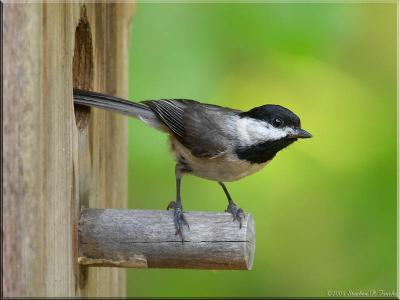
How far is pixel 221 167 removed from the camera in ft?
12.1

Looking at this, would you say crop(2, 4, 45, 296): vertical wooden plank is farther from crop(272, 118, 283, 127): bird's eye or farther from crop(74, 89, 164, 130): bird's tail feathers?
crop(272, 118, 283, 127): bird's eye

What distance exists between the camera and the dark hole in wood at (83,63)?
3.19m

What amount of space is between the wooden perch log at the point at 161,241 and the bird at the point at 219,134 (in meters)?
0.45

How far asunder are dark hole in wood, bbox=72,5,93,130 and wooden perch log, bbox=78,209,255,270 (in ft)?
1.19

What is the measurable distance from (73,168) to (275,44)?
3.17ft

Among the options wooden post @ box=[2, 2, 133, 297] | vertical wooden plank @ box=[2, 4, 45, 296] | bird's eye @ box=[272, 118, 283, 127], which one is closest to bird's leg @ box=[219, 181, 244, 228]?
bird's eye @ box=[272, 118, 283, 127]

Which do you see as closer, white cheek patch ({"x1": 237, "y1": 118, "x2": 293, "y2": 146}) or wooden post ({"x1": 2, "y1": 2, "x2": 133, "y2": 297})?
wooden post ({"x1": 2, "y1": 2, "x2": 133, "y2": 297})

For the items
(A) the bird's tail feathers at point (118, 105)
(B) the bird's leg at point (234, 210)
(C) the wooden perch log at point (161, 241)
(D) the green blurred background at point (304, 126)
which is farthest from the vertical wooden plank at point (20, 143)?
(D) the green blurred background at point (304, 126)

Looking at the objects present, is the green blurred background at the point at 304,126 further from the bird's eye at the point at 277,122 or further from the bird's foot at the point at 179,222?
the bird's foot at the point at 179,222

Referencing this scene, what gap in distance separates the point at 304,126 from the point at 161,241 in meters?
0.94

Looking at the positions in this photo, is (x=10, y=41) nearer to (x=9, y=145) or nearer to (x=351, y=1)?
(x=9, y=145)

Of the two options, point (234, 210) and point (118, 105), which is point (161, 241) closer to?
point (234, 210)

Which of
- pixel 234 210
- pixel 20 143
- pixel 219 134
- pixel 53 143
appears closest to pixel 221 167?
pixel 219 134

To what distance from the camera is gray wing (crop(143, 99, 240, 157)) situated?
12.2 ft
